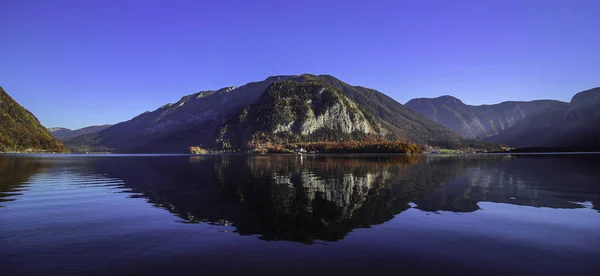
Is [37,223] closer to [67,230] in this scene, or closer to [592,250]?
[67,230]

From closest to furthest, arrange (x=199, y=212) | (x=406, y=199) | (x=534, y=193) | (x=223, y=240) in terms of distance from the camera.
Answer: (x=223, y=240) < (x=199, y=212) < (x=406, y=199) < (x=534, y=193)

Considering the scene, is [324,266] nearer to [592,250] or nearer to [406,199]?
[592,250]

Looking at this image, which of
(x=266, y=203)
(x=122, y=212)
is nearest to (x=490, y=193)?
(x=266, y=203)

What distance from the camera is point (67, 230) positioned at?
20.1 m

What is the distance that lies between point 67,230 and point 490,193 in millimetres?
37138

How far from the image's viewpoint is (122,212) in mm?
26016

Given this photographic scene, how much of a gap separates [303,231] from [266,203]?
9.86 m

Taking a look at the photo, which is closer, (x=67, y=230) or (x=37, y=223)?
(x=67, y=230)

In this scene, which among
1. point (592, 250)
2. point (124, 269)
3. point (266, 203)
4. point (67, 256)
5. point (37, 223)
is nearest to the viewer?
point (124, 269)

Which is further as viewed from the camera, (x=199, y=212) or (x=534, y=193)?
(x=534, y=193)

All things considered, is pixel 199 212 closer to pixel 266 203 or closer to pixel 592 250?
pixel 266 203

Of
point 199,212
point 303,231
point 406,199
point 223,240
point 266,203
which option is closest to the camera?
point 223,240

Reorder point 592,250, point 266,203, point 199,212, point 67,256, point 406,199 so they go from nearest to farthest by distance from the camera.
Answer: point 67,256, point 592,250, point 199,212, point 266,203, point 406,199

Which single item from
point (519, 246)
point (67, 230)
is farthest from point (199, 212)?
point (519, 246)
